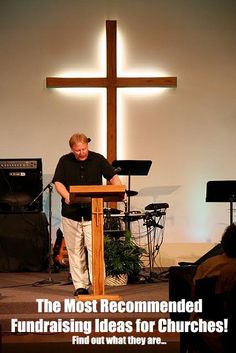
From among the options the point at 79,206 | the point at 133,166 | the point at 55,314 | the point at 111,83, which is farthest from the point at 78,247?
the point at 111,83

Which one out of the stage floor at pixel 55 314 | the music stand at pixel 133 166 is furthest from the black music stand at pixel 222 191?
the stage floor at pixel 55 314

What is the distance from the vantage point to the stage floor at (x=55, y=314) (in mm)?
4293

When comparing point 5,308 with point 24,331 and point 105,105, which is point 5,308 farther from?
point 105,105

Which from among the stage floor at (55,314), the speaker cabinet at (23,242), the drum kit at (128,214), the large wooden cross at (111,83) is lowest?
the stage floor at (55,314)

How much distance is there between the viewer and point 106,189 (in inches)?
203

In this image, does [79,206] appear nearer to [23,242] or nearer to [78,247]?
[78,247]

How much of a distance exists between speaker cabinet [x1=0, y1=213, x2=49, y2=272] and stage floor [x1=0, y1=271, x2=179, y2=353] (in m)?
0.17

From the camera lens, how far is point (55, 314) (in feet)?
16.6

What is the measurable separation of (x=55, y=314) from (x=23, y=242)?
7.53 ft

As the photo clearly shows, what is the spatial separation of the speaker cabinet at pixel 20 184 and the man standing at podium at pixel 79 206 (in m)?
1.67

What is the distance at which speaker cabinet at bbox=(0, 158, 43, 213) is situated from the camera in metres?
7.39

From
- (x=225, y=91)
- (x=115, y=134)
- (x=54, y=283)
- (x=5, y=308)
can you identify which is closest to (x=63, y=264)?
(x=54, y=283)

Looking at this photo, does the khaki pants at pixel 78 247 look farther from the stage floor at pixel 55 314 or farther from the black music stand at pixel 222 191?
the black music stand at pixel 222 191

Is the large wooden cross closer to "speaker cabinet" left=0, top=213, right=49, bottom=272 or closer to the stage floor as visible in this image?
"speaker cabinet" left=0, top=213, right=49, bottom=272
